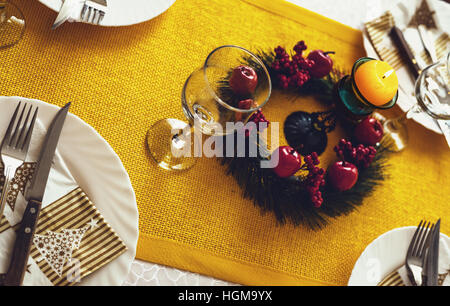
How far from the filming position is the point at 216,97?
0.46 meters

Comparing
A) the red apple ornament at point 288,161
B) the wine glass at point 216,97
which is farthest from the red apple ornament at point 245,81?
the red apple ornament at point 288,161

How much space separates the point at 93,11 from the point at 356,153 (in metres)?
0.46

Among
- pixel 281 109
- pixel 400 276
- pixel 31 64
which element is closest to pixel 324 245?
pixel 400 276

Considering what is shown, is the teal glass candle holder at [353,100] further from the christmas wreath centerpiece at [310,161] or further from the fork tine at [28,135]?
the fork tine at [28,135]

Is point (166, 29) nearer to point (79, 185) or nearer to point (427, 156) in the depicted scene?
point (79, 185)

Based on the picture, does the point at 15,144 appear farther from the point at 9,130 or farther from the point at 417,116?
the point at 417,116

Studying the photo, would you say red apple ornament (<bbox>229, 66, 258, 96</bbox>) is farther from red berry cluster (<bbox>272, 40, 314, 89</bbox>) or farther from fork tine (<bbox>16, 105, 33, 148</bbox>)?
fork tine (<bbox>16, 105, 33, 148</bbox>)

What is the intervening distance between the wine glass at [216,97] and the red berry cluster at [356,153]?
0.66ft

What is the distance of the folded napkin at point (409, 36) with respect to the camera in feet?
2.32

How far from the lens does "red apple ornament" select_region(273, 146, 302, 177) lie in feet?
1.89

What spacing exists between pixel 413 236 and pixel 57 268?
1.71 feet

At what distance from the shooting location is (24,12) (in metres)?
0.58

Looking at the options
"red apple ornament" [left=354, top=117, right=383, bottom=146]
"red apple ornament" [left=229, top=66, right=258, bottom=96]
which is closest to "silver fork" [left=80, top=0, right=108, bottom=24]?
"red apple ornament" [left=229, top=66, right=258, bottom=96]

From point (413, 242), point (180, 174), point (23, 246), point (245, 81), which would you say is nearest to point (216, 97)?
point (245, 81)
